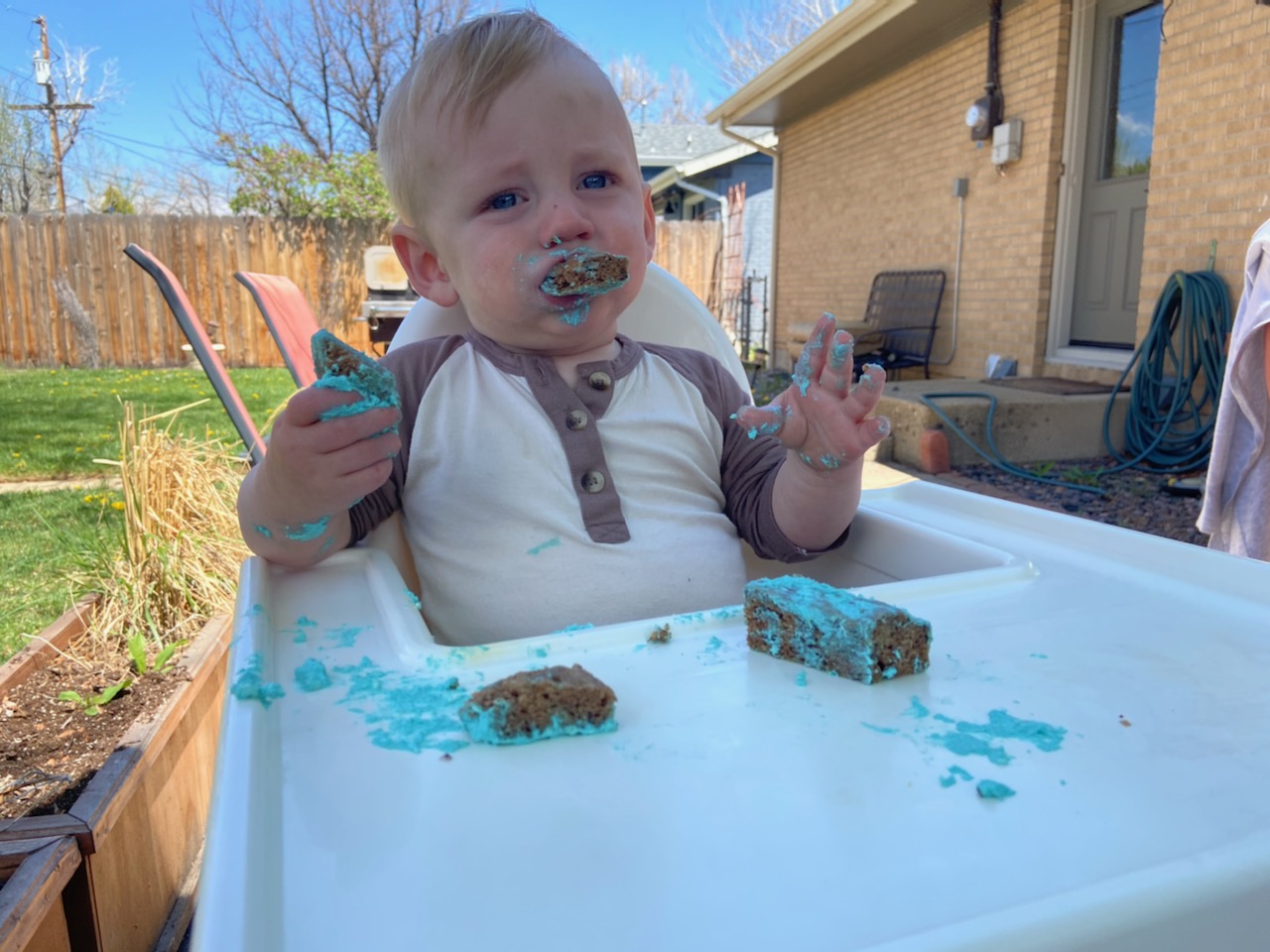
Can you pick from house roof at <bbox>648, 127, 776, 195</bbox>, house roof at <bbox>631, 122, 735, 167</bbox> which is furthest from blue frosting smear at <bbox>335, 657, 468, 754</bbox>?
house roof at <bbox>631, 122, 735, 167</bbox>

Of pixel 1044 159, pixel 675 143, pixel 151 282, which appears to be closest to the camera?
pixel 1044 159

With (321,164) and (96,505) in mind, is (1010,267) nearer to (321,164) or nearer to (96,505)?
(96,505)

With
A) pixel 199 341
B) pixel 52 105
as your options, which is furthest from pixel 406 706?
pixel 52 105

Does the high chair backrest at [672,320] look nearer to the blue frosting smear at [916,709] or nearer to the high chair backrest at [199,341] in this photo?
the high chair backrest at [199,341]

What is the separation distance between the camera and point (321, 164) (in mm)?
12320

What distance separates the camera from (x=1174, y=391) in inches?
159

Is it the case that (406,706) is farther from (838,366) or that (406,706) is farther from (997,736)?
(838,366)

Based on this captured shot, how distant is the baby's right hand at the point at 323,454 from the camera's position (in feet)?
2.48

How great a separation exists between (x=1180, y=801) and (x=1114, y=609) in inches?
12.8

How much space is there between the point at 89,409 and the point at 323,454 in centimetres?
643

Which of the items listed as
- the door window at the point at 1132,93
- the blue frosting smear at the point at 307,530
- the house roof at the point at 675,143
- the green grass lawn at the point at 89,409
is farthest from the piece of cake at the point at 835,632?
the house roof at the point at 675,143

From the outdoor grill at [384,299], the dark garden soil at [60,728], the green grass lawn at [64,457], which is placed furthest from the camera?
the outdoor grill at [384,299]

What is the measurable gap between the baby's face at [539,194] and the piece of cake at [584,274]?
10 mm

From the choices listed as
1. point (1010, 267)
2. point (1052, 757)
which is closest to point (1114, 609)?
point (1052, 757)
